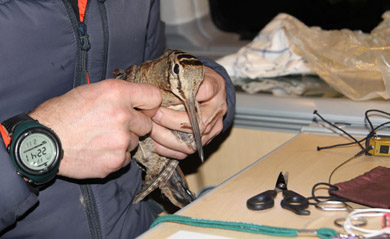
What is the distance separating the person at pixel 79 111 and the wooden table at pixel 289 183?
0.62 ft

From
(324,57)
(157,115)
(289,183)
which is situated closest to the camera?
(289,183)

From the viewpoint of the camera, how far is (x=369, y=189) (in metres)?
1.05

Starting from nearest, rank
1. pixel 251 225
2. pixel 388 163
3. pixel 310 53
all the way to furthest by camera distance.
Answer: pixel 251 225 < pixel 388 163 < pixel 310 53

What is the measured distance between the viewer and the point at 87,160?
1080 mm

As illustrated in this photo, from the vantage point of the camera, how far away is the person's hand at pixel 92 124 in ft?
3.47

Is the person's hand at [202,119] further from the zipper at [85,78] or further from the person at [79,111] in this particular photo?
the zipper at [85,78]

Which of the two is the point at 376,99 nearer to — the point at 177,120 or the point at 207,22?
the point at 177,120

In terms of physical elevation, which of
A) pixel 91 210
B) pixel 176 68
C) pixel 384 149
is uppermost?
pixel 176 68

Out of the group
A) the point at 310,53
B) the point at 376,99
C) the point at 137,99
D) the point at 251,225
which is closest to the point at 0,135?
the point at 137,99

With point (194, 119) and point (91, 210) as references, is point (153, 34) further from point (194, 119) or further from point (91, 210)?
point (91, 210)

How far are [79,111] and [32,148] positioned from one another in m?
0.12

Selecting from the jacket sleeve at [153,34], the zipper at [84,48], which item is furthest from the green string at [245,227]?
the jacket sleeve at [153,34]

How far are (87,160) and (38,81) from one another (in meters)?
0.21

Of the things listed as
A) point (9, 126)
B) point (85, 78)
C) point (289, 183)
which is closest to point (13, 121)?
point (9, 126)
